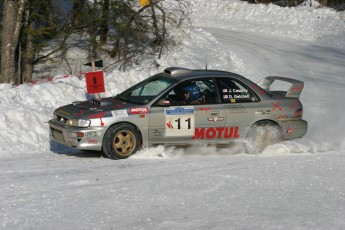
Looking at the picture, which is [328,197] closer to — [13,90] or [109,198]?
[109,198]

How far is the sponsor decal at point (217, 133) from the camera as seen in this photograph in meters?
9.56

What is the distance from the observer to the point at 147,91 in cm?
982

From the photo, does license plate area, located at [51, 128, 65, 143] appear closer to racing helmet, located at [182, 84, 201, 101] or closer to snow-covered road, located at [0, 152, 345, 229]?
snow-covered road, located at [0, 152, 345, 229]

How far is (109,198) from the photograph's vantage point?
Answer: 678 cm

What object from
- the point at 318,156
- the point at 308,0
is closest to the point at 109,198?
the point at 318,156

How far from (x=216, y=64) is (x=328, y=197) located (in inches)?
491

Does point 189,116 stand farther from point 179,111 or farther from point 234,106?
point 234,106

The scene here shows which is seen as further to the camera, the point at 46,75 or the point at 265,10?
the point at 265,10

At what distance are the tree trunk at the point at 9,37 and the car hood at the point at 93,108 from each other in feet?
20.2

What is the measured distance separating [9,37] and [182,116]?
24.8 feet

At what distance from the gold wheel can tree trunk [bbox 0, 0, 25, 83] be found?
724 centimetres

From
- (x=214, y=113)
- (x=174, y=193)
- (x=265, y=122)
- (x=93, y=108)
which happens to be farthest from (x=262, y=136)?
(x=174, y=193)

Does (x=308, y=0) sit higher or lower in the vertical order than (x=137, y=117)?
higher

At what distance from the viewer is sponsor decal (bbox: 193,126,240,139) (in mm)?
9562
